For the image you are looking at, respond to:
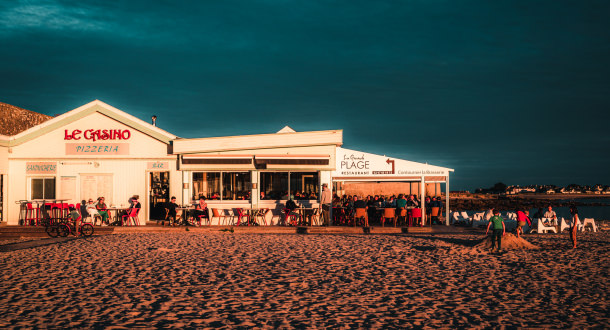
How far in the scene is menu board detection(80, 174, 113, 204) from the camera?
2000 cm

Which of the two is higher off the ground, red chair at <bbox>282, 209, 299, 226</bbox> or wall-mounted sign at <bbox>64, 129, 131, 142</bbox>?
wall-mounted sign at <bbox>64, 129, 131, 142</bbox>

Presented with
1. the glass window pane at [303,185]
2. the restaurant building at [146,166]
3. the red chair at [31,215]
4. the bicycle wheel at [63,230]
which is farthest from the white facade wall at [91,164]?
the glass window pane at [303,185]

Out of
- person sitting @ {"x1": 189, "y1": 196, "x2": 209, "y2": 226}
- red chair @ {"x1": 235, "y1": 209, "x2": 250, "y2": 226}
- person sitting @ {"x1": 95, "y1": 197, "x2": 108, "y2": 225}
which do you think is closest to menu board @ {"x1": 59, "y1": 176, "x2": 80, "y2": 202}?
person sitting @ {"x1": 95, "y1": 197, "x2": 108, "y2": 225}

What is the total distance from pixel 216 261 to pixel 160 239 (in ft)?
17.4

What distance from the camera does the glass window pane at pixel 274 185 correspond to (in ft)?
65.7

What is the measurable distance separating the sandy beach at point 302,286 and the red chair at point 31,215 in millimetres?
5826

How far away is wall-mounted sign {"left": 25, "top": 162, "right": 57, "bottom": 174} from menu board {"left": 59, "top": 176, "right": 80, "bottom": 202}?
483mm

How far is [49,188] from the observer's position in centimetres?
2025

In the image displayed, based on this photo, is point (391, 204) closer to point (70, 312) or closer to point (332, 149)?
point (332, 149)

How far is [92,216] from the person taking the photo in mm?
19109

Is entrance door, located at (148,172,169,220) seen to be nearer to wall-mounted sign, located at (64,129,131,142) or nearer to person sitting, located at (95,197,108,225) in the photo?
person sitting, located at (95,197,108,225)

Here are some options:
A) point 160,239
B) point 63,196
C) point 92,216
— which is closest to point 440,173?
point 160,239

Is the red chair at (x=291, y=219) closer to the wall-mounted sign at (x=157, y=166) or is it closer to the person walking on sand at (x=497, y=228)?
the wall-mounted sign at (x=157, y=166)

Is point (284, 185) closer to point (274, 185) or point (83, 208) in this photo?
point (274, 185)
